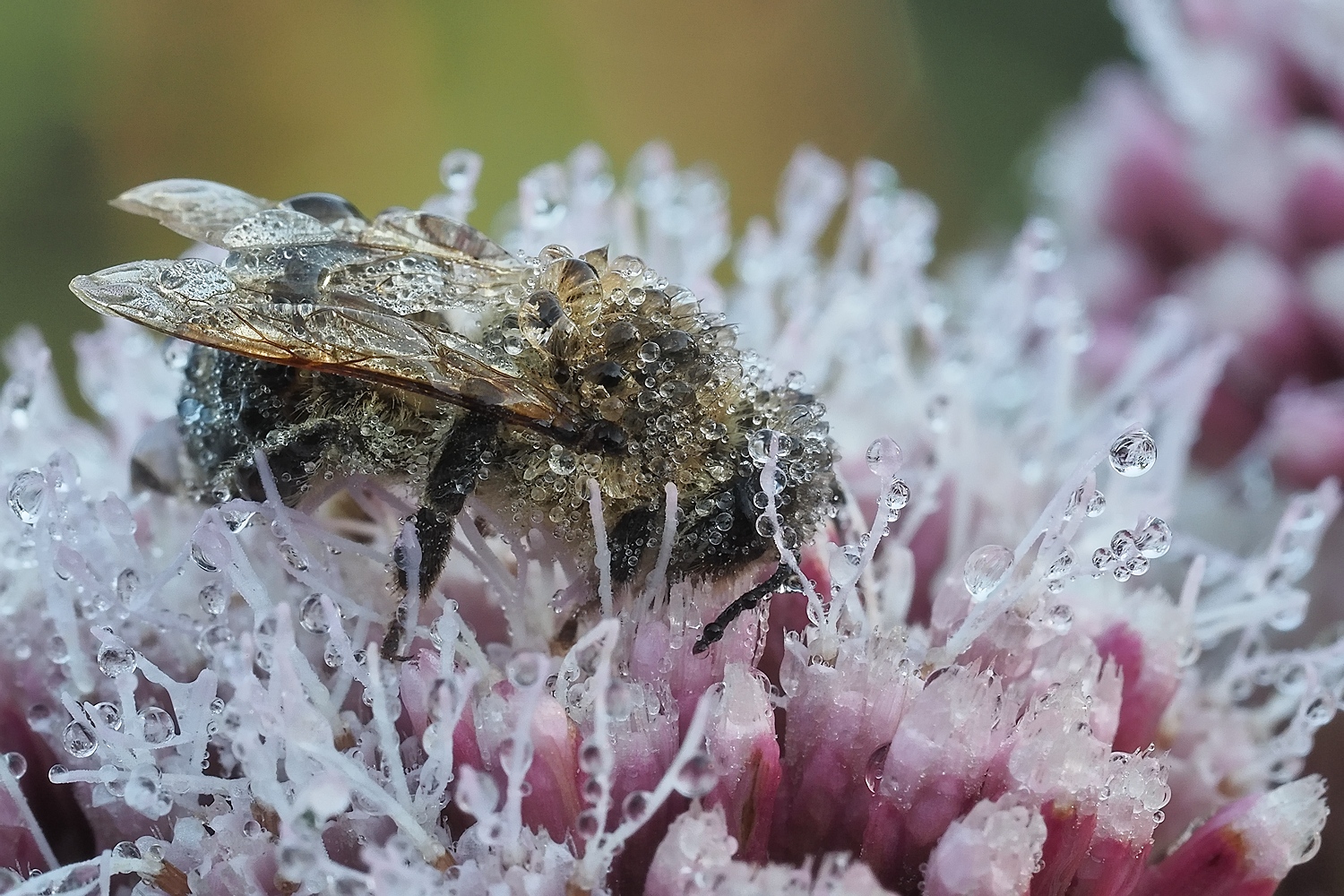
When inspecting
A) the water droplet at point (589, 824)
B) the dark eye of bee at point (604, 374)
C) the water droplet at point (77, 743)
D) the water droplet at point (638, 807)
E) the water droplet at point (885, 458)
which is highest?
the dark eye of bee at point (604, 374)

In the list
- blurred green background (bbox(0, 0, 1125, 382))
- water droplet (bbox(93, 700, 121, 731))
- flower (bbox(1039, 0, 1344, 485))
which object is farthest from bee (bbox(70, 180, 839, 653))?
blurred green background (bbox(0, 0, 1125, 382))

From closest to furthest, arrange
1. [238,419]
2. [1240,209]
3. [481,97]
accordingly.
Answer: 1. [238,419]
2. [1240,209]
3. [481,97]

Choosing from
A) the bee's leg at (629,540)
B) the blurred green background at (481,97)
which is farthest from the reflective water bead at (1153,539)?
the blurred green background at (481,97)

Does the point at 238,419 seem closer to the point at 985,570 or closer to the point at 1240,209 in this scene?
the point at 985,570

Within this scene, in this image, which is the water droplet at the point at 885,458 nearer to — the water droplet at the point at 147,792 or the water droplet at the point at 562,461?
the water droplet at the point at 562,461

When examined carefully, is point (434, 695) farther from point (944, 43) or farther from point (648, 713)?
point (944, 43)

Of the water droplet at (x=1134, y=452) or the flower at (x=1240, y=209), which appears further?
the flower at (x=1240, y=209)

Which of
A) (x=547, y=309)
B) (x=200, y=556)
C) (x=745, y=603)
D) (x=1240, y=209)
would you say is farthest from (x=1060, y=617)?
(x=1240, y=209)

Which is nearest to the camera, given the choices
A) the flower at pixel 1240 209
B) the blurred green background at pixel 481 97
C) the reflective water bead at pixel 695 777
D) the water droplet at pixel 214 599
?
the reflective water bead at pixel 695 777
